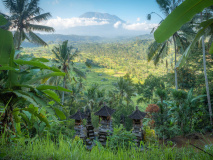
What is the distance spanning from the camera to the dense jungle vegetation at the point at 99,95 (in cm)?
105

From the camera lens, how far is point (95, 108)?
16016mm

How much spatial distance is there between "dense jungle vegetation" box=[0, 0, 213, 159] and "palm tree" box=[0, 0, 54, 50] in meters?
0.06

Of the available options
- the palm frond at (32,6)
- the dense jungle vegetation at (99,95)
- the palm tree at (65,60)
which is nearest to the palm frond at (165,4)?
the dense jungle vegetation at (99,95)

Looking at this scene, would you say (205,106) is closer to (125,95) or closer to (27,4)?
(125,95)

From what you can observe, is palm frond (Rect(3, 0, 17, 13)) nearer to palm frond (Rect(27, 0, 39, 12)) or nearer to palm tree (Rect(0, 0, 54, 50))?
palm tree (Rect(0, 0, 54, 50))

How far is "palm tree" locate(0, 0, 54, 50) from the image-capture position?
10203 millimetres

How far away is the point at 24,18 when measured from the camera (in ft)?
34.6

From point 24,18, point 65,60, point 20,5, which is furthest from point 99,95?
point 20,5

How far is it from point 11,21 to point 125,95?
41.4 ft

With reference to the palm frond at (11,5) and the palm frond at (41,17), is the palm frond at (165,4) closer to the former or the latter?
the palm frond at (41,17)

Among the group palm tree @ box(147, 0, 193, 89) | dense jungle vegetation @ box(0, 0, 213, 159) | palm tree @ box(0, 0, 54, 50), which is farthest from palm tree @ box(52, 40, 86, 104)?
palm tree @ box(147, 0, 193, 89)

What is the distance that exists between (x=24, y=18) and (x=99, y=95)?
9.33m

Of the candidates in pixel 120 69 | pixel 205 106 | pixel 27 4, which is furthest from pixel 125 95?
pixel 120 69

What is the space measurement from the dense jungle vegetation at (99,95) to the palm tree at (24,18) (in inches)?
2.4
